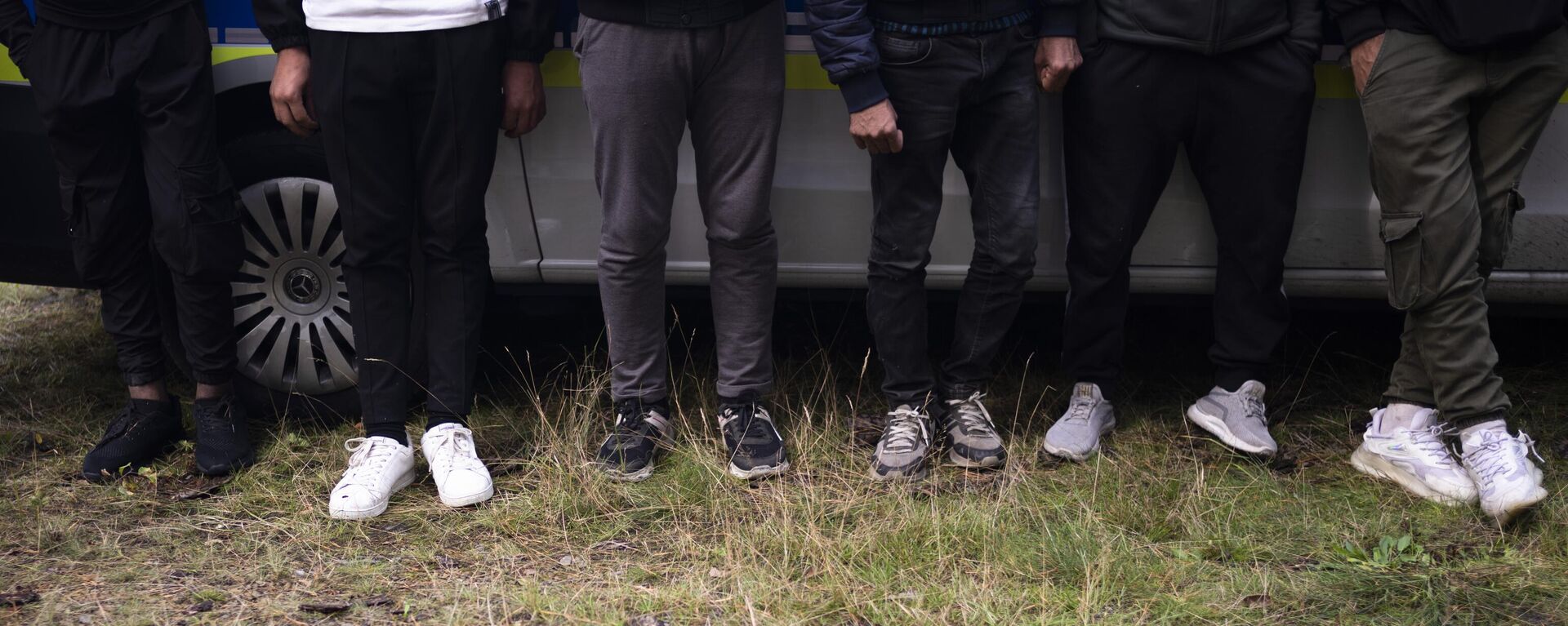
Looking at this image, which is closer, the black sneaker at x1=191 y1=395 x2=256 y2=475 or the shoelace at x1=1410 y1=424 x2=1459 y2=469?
the shoelace at x1=1410 y1=424 x2=1459 y2=469

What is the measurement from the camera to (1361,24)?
2688 millimetres

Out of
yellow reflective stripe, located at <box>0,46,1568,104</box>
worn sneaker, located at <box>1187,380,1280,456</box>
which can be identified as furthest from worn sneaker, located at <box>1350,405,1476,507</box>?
yellow reflective stripe, located at <box>0,46,1568,104</box>

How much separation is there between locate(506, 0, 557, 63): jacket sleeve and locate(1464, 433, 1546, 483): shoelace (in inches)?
89.6

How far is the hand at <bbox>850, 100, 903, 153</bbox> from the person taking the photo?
2650mm

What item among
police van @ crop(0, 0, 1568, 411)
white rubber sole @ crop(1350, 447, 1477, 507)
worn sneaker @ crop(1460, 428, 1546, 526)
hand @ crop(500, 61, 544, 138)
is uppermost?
hand @ crop(500, 61, 544, 138)

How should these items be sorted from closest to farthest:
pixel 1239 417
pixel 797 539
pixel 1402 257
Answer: pixel 797 539
pixel 1402 257
pixel 1239 417

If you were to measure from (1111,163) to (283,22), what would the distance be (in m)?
1.91

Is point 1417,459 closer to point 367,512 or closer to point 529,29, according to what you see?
point 529,29

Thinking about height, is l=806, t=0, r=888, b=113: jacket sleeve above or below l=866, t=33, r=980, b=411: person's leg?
above

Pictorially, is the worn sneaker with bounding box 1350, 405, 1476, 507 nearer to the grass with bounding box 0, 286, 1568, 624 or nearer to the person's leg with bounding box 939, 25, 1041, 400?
the grass with bounding box 0, 286, 1568, 624

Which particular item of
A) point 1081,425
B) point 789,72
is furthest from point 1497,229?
point 789,72

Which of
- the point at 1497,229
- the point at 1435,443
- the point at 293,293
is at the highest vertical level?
the point at 1497,229

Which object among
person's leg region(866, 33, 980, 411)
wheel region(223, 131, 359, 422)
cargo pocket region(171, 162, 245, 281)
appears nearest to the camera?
person's leg region(866, 33, 980, 411)

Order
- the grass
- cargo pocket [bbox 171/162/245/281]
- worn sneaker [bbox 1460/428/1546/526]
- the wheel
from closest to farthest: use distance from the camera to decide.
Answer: the grass, worn sneaker [bbox 1460/428/1546/526], cargo pocket [bbox 171/162/245/281], the wheel
